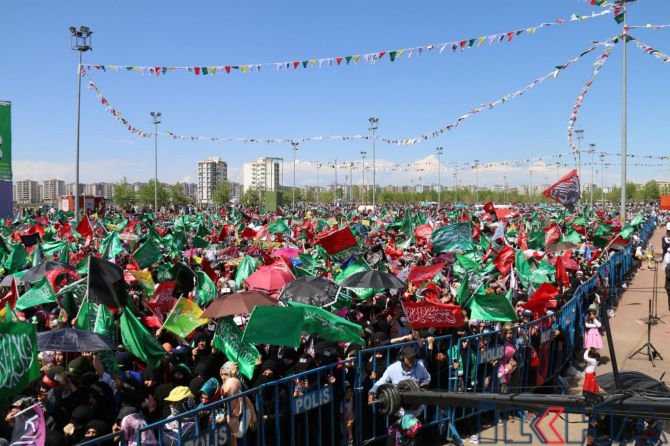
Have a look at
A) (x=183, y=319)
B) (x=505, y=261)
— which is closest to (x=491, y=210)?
(x=505, y=261)

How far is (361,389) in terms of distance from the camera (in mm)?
6590

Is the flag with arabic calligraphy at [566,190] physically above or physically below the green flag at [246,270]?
above

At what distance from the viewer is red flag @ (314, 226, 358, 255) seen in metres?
11.9

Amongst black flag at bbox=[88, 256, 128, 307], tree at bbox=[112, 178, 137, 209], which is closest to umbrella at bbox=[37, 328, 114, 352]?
black flag at bbox=[88, 256, 128, 307]

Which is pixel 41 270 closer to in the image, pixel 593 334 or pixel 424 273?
pixel 424 273

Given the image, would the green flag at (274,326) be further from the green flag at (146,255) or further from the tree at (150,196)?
the tree at (150,196)

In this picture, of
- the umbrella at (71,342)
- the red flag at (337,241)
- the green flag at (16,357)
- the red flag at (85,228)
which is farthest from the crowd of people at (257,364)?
the red flag at (85,228)

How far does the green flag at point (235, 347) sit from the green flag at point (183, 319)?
0.71m

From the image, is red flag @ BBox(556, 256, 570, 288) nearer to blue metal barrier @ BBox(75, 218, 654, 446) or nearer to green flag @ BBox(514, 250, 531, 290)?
green flag @ BBox(514, 250, 531, 290)

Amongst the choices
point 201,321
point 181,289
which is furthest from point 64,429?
point 181,289

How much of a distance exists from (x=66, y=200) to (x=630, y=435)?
53.1 meters

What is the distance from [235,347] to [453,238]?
346 inches

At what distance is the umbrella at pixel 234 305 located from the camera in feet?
22.9

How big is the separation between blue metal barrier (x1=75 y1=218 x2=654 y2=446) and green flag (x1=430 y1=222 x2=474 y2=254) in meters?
4.73
